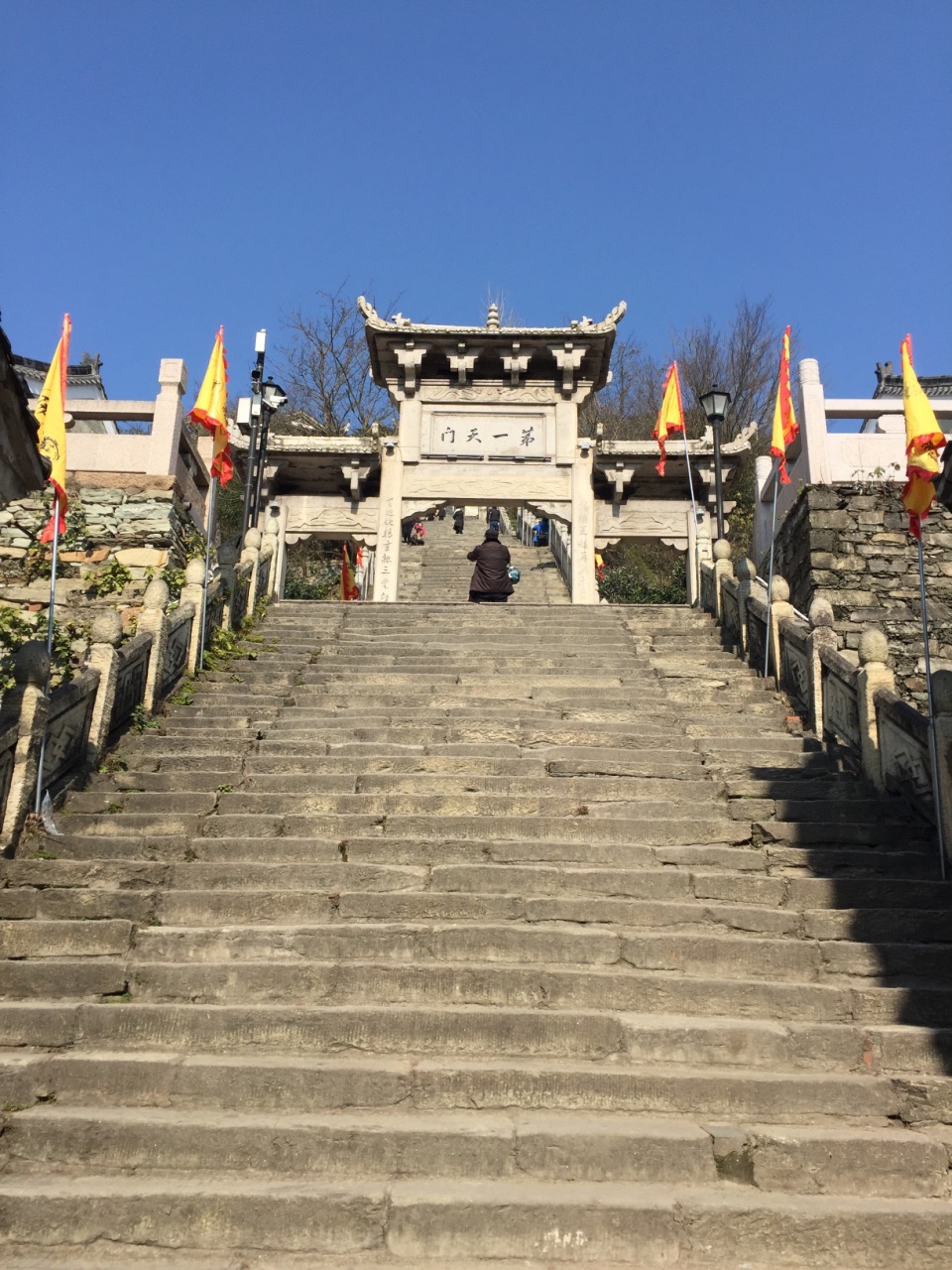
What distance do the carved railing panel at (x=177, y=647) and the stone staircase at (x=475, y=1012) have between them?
46.7 inches

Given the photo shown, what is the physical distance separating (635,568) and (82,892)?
73.4ft

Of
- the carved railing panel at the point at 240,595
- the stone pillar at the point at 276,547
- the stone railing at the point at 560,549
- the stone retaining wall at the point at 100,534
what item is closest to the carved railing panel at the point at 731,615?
the carved railing panel at the point at 240,595

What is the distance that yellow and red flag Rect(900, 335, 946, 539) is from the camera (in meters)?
6.68

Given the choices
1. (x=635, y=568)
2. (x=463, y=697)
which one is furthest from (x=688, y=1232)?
(x=635, y=568)

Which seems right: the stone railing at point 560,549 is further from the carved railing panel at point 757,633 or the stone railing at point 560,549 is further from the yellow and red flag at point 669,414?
the carved railing panel at point 757,633

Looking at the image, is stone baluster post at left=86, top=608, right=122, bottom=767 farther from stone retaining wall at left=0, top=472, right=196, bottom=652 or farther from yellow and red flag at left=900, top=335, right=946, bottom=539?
stone retaining wall at left=0, top=472, right=196, bottom=652

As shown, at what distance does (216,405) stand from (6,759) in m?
7.06

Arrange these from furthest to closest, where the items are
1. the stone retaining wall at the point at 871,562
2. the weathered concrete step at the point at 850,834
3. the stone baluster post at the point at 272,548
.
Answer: the stone retaining wall at the point at 871,562, the stone baluster post at the point at 272,548, the weathered concrete step at the point at 850,834

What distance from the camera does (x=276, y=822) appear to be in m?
6.38

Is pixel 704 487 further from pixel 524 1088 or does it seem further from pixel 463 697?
pixel 524 1088

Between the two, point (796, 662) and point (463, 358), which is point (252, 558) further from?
point (796, 662)

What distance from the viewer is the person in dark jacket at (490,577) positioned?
14.2 meters

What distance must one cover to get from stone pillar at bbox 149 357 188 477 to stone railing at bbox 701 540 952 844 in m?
8.90

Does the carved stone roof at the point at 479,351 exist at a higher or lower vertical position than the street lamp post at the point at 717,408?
higher
